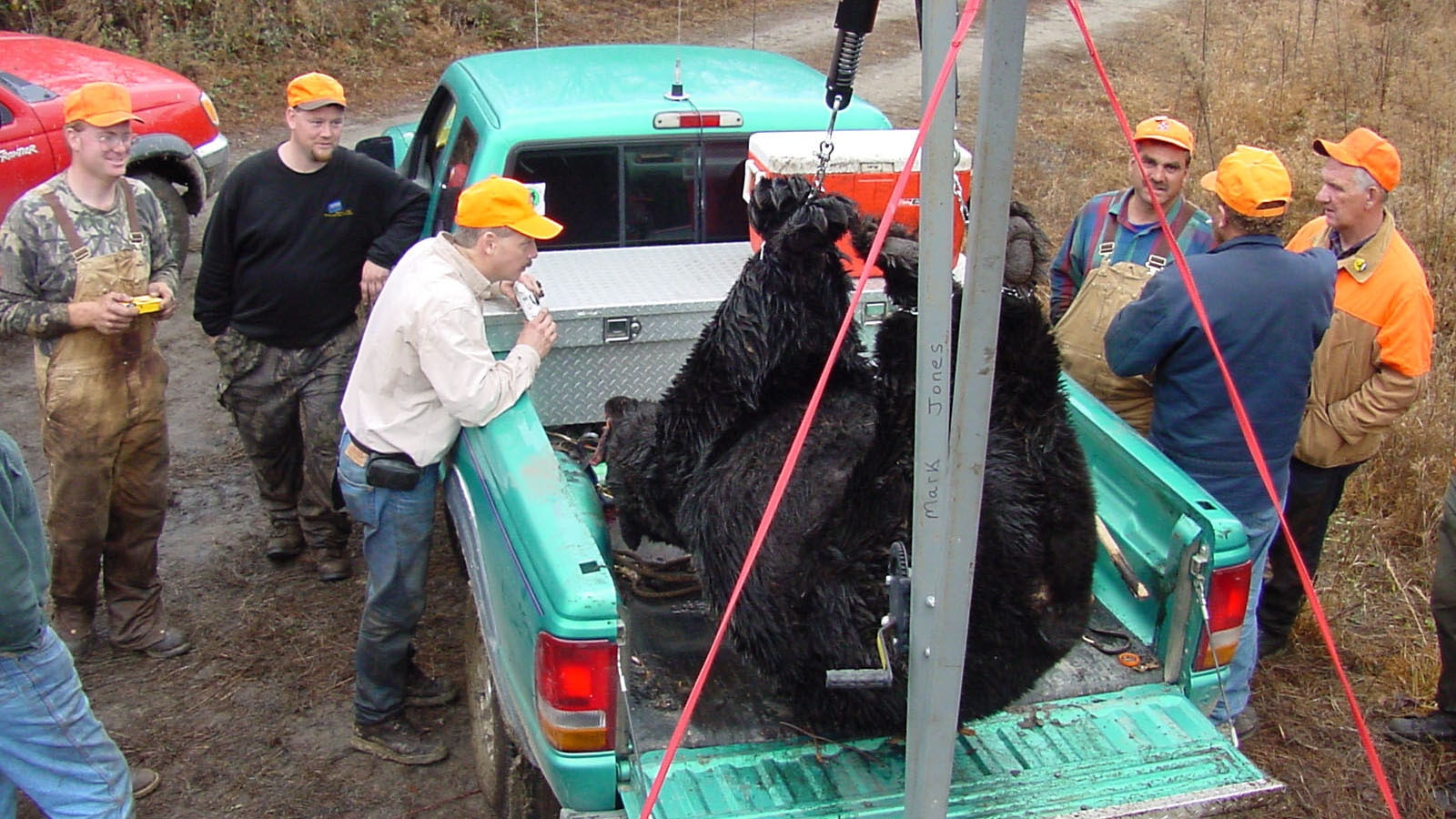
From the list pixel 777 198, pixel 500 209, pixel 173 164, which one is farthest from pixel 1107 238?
pixel 173 164

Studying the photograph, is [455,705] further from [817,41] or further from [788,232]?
[817,41]

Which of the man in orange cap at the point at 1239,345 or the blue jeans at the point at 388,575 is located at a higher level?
the man in orange cap at the point at 1239,345

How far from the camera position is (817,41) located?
611 inches

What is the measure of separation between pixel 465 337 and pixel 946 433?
67.4 inches

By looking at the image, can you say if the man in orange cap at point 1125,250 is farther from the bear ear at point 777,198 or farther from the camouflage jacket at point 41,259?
the camouflage jacket at point 41,259

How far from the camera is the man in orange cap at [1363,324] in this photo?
4117 millimetres

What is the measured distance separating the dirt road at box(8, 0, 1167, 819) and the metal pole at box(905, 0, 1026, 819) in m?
2.02

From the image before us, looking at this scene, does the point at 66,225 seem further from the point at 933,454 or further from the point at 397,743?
the point at 933,454

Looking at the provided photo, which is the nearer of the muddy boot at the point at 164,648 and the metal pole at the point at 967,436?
the metal pole at the point at 967,436

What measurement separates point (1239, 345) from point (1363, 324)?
2.59 ft

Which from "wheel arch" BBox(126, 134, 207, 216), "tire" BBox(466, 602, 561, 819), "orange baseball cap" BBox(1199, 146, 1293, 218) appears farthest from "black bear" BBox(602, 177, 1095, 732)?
"wheel arch" BBox(126, 134, 207, 216)

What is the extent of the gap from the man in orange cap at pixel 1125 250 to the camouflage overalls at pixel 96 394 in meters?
3.18

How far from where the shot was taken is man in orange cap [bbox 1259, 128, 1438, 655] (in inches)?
162

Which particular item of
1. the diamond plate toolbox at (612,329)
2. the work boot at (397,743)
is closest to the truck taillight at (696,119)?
the diamond plate toolbox at (612,329)
